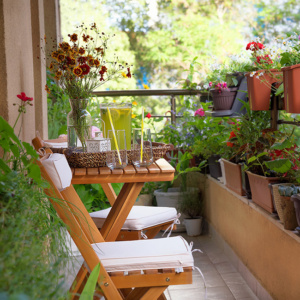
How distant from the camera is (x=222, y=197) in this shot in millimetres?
3369

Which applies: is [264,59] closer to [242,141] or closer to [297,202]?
[242,141]

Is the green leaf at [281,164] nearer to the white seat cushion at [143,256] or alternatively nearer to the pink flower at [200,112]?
the white seat cushion at [143,256]

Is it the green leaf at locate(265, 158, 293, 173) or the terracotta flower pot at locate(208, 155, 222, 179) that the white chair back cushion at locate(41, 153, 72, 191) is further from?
the terracotta flower pot at locate(208, 155, 222, 179)

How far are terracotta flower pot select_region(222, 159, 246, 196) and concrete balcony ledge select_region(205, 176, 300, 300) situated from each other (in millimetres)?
45

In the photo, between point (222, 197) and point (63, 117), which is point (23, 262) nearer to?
point (222, 197)

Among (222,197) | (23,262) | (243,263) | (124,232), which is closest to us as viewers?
(23,262)

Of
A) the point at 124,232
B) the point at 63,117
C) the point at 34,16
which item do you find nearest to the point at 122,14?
the point at 63,117

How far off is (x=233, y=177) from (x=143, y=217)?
853mm

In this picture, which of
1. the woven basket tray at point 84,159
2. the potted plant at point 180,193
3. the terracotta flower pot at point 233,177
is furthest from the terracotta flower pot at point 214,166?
the woven basket tray at point 84,159

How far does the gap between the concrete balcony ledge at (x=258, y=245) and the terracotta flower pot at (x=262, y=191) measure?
38 mm

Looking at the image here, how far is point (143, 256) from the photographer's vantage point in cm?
171

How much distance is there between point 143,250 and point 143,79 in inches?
521

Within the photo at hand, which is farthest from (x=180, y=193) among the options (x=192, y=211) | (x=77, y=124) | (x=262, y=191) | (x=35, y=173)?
(x=35, y=173)

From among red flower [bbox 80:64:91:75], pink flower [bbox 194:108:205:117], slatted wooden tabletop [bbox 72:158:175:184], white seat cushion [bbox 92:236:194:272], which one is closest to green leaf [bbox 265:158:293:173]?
slatted wooden tabletop [bbox 72:158:175:184]
